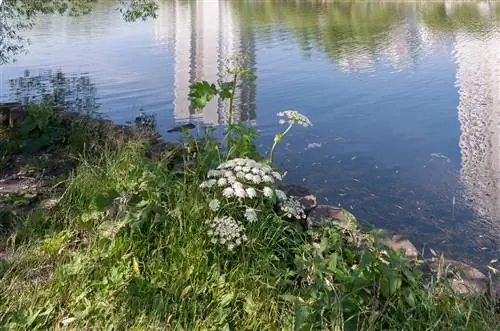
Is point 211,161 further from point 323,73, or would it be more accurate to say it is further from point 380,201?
point 323,73

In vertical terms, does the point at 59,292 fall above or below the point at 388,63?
below

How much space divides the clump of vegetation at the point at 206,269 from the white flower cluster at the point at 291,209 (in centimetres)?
1

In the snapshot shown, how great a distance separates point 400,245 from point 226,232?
1.32 m

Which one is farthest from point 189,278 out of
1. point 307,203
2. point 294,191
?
point 294,191

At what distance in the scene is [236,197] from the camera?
3.82 metres

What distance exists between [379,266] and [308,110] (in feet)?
30.5

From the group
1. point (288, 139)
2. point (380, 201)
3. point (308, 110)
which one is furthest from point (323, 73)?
point (380, 201)

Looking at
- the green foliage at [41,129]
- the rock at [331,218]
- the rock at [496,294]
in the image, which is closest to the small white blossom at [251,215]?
the rock at [331,218]

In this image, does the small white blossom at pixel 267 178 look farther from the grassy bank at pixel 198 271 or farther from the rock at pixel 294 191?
the rock at pixel 294 191

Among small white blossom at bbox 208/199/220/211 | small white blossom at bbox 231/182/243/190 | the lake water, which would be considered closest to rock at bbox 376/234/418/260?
small white blossom at bbox 231/182/243/190

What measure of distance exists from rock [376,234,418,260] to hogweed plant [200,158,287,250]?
0.83 metres

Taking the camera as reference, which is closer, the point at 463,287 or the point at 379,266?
the point at 379,266

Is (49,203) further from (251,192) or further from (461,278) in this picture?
(461,278)

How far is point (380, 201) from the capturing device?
6.84 metres
